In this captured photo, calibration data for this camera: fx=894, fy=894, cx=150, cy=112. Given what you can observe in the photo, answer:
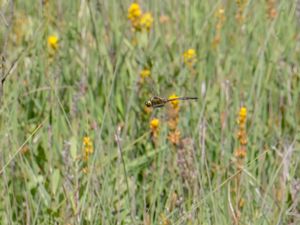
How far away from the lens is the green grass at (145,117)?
207cm

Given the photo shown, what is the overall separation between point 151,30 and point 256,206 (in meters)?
1.19

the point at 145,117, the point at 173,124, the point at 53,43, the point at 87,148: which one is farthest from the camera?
the point at 53,43

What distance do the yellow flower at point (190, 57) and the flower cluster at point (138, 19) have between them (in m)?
0.25

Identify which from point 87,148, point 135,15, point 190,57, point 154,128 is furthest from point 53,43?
point 87,148

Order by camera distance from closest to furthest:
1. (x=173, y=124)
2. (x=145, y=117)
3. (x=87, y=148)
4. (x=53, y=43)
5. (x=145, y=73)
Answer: (x=87, y=148), (x=173, y=124), (x=145, y=117), (x=145, y=73), (x=53, y=43)

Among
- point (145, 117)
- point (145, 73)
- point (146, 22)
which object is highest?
point (146, 22)

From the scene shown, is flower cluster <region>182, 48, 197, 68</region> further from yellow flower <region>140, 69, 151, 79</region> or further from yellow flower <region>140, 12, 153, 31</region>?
yellow flower <region>140, 12, 153, 31</region>

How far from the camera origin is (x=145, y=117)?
2707 mm

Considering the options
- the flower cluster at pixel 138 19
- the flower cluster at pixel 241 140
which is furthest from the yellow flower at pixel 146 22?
the flower cluster at pixel 241 140

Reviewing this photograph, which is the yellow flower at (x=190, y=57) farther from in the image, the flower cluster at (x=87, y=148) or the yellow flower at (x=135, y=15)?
the flower cluster at (x=87, y=148)

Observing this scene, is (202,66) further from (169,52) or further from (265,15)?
(265,15)

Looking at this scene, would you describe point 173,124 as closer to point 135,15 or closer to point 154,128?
point 154,128

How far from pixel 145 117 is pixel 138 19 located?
543 mm

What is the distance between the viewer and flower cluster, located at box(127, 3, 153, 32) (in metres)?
3.10
